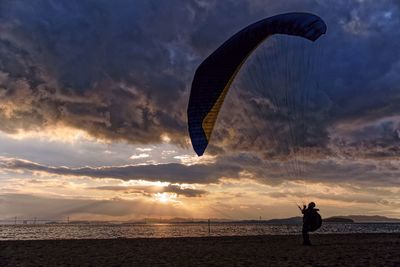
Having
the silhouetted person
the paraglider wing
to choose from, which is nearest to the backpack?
the silhouetted person

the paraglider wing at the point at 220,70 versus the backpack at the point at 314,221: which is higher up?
the paraglider wing at the point at 220,70

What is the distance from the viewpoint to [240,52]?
61.2ft

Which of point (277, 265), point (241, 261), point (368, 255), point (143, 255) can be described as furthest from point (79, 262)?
point (368, 255)

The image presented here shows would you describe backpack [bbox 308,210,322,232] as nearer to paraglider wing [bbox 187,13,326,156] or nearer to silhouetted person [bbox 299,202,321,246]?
silhouetted person [bbox 299,202,321,246]

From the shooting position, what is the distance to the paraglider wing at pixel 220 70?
708 inches

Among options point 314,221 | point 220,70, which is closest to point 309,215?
point 314,221

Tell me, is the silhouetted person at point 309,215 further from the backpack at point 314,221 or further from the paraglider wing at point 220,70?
the paraglider wing at point 220,70

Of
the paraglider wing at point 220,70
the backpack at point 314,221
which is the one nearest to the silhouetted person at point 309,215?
the backpack at point 314,221

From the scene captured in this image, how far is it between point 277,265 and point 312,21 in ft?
32.1

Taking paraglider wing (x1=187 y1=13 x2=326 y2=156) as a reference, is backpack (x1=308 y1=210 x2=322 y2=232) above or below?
below

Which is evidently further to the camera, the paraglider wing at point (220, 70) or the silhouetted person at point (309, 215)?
the silhouetted person at point (309, 215)

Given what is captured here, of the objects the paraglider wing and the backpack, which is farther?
the backpack

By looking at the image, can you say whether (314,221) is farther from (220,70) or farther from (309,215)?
(220,70)

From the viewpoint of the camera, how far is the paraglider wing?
17984mm
